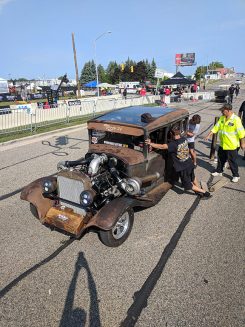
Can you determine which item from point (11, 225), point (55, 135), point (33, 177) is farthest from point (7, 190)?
point (55, 135)

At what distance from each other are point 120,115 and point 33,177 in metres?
3.32

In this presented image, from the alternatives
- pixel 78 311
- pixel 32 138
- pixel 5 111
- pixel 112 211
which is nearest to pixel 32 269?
pixel 78 311

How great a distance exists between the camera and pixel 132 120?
5.40m

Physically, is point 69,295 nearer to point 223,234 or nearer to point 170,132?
point 223,234

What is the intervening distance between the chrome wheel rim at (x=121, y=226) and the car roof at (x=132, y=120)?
1.51 m

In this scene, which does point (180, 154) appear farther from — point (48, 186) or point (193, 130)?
point (48, 186)

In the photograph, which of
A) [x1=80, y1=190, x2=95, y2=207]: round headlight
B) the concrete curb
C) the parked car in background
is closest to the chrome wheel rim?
[x1=80, y1=190, x2=95, y2=207]: round headlight

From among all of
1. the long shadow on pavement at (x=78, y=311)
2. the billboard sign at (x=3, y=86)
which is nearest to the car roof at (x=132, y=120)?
the long shadow on pavement at (x=78, y=311)

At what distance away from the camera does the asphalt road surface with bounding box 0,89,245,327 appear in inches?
126

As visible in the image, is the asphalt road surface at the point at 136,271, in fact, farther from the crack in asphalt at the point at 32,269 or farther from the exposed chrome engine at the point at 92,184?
the exposed chrome engine at the point at 92,184

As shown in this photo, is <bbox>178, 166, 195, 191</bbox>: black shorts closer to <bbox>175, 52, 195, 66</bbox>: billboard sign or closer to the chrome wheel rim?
the chrome wheel rim

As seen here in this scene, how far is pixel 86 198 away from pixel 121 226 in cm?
79

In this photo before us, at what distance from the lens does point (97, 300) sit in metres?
3.39

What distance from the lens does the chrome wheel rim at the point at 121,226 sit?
451 centimetres
